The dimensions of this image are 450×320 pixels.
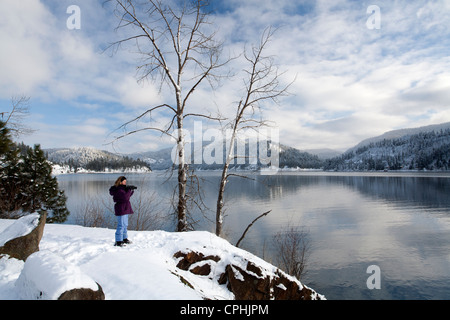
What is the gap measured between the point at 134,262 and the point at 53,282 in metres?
1.99

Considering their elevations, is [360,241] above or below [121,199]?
below

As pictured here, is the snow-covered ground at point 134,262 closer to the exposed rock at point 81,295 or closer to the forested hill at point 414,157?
the exposed rock at point 81,295

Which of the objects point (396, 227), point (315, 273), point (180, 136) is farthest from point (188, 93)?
point (396, 227)

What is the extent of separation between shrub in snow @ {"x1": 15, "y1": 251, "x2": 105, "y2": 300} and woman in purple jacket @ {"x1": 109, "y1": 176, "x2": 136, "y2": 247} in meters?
2.66

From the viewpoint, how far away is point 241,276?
6.61m

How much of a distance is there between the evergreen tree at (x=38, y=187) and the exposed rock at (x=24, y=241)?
16193mm

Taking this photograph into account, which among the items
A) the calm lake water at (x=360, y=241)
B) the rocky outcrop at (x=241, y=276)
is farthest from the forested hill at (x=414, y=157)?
the rocky outcrop at (x=241, y=276)

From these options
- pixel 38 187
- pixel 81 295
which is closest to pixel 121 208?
pixel 81 295

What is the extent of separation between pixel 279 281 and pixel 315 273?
917 cm

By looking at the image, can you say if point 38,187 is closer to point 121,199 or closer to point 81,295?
point 121,199

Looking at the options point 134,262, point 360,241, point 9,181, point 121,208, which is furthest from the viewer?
point 360,241

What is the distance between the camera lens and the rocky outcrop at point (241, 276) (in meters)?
6.45

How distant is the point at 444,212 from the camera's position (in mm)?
31953
